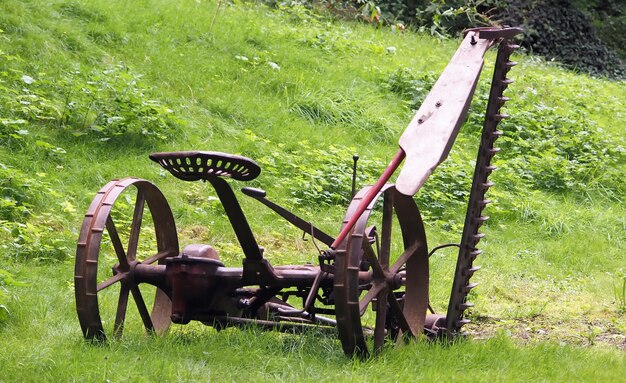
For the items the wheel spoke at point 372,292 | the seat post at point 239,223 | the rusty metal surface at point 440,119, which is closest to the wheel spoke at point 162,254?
the seat post at point 239,223

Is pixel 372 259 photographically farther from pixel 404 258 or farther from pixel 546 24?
pixel 546 24

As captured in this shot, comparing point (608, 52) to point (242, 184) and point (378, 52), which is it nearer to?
point (378, 52)

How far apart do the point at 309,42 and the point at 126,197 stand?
543 centimetres

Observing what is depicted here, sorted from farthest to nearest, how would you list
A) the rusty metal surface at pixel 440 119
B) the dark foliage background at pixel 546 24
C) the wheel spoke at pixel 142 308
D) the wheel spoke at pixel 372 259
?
1. the dark foliage background at pixel 546 24
2. the wheel spoke at pixel 142 308
3. the wheel spoke at pixel 372 259
4. the rusty metal surface at pixel 440 119

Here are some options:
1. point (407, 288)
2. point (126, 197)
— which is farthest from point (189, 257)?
point (126, 197)

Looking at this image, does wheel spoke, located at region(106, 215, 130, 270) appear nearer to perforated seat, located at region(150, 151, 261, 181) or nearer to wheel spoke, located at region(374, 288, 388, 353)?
perforated seat, located at region(150, 151, 261, 181)

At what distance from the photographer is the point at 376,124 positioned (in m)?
11.1

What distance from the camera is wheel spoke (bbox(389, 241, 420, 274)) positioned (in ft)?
16.5

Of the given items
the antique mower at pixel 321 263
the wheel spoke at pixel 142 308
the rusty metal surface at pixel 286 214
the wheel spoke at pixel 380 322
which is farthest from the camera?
the wheel spoke at pixel 142 308

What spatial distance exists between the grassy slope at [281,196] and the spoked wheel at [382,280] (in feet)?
0.65

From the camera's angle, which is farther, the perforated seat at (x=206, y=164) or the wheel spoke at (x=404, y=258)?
the wheel spoke at (x=404, y=258)

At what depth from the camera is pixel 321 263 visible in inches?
178

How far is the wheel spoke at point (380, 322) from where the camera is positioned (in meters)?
4.75

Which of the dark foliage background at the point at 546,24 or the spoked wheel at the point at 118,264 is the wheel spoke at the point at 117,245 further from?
the dark foliage background at the point at 546,24
